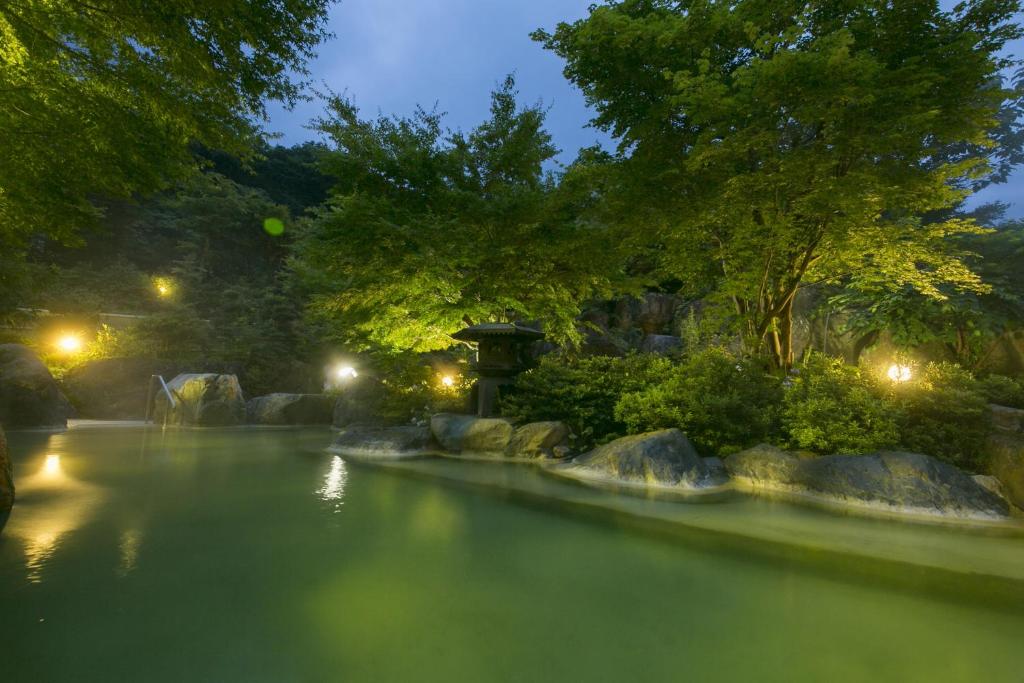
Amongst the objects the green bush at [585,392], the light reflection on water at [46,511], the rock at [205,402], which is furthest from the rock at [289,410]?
the light reflection on water at [46,511]

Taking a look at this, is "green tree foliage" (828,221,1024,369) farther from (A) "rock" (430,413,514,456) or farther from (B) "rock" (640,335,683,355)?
(A) "rock" (430,413,514,456)

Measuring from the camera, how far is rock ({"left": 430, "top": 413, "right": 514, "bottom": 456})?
905cm

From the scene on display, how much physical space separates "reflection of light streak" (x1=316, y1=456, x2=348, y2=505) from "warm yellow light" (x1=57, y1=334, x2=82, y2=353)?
1611 cm

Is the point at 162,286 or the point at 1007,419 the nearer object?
the point at 1007,419

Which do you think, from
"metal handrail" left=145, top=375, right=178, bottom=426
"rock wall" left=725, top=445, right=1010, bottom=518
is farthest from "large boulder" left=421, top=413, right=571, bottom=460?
"metal handrail" left=145, top=375, right=178, bottom=426

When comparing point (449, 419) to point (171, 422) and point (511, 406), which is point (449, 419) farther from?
point (171, 422)

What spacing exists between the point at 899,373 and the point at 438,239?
9035 millimetres

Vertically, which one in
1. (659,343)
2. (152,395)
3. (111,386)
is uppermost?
(659,343)

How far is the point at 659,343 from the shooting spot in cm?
1908

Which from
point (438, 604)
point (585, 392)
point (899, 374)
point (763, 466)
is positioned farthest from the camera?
point (585, 392)

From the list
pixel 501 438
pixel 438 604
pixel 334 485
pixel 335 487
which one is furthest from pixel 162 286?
pixel 438 604

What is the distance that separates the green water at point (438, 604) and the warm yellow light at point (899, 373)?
11.1ft

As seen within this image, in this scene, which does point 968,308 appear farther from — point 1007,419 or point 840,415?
point 840,415

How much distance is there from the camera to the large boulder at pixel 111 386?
15484 mm
